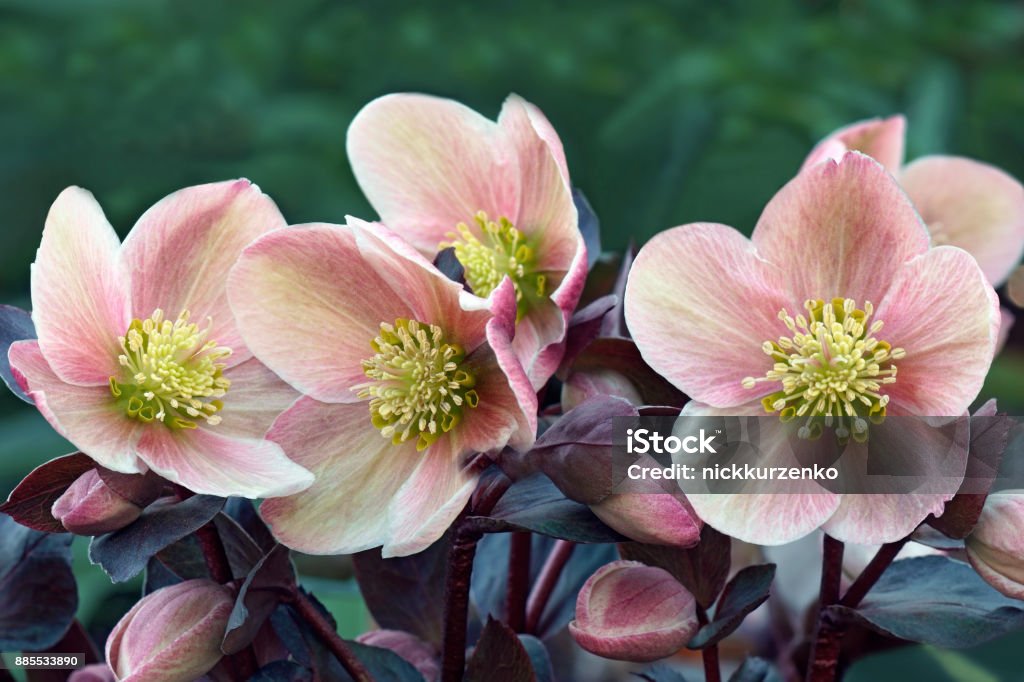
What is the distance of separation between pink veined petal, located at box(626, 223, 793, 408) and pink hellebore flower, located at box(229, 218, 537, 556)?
38 mm

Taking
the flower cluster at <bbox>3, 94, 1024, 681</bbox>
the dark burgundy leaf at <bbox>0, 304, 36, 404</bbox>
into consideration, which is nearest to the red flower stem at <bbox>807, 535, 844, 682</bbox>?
the flower cluster at <bbox>3, 94, 1024, 681</bbox>

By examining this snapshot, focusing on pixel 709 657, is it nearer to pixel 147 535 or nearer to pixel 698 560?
pixel 698 560

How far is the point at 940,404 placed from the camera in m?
0.29

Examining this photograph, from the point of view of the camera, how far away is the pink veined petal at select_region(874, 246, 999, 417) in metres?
0.27

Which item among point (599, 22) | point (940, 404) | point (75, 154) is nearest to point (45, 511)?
point (940, 404)

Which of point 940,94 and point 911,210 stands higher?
point 911,210

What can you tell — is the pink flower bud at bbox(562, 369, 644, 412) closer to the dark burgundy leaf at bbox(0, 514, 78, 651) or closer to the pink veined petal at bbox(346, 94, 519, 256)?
the pink veined petal at bbox(346, 94, 519, 256)

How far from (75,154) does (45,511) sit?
983 mm

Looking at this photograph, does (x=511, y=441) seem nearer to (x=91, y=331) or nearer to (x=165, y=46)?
(x=91, y=331)

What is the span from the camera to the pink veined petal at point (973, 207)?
39cm

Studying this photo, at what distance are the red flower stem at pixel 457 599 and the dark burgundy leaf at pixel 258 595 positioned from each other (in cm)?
4

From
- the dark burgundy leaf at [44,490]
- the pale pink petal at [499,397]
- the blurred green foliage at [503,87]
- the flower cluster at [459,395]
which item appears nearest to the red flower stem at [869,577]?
the flower cluster at [459,395]

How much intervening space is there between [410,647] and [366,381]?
0.10 metres

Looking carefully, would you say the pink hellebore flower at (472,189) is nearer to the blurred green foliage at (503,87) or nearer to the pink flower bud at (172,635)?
the pink flower bud at (172,635)
